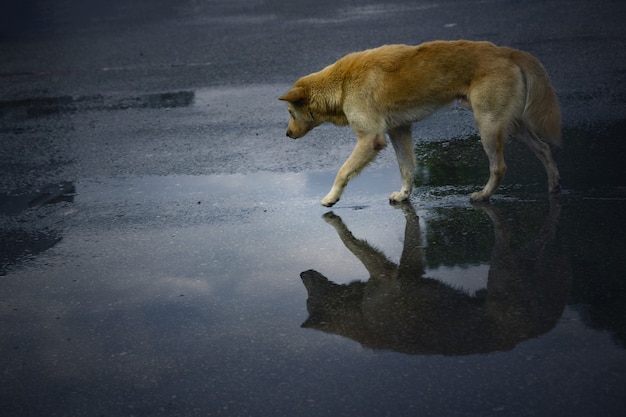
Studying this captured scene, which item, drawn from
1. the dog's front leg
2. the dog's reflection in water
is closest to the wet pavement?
the dog's reflection in water

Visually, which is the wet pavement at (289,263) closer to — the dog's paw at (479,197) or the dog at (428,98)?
the dog's paw at (479,197)

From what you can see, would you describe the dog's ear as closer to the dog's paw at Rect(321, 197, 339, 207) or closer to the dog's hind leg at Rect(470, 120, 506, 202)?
the dog's paw at Rect(321, 197, 339, 207)

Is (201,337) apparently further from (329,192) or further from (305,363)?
(329,192)

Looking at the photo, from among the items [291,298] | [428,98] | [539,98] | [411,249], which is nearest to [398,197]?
[428,98]

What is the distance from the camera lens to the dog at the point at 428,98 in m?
6.03

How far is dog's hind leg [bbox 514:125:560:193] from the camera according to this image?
A: 622 cm

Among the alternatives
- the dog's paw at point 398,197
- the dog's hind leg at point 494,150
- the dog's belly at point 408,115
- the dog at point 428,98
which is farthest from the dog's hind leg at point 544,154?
the dog's paw at point 398,197

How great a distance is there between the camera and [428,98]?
249 inches

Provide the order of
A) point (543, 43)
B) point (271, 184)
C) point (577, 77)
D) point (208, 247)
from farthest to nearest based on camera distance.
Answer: point (543, 43), point (577, 77), point (271, 184), point (208, 247)

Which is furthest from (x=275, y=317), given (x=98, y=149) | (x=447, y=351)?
(x=98, y=149)

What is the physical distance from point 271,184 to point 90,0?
45.1 ft

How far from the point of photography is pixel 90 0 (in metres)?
19.0

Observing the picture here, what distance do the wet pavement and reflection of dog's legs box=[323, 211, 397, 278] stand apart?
17 millimetres

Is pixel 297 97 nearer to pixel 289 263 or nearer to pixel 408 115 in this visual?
pixel 408 115
